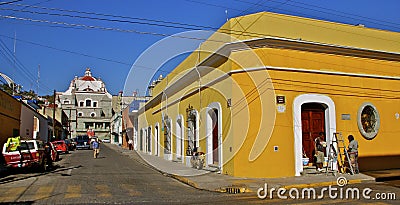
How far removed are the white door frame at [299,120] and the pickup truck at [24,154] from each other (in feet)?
39.6

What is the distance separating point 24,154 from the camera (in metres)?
18.5

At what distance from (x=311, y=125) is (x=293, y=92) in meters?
1.79

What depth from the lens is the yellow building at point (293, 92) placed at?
51.2 feet

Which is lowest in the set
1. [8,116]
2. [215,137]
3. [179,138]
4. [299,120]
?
[179,138]

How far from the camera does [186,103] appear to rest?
23.4 m

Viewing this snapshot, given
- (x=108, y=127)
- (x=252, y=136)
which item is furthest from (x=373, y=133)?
(x=108, y=127)

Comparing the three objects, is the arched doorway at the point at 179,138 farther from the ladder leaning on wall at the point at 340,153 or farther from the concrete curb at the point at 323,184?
the concrete curb at the point at 323,184

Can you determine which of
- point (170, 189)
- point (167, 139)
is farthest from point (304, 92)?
point (167, 139)

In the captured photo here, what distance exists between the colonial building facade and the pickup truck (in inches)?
2787

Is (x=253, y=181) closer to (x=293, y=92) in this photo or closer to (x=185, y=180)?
(x=185, y=180)

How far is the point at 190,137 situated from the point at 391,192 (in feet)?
42.3

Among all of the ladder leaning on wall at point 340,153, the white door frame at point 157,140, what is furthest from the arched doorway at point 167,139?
the ladder leaning on wall at point 340,153

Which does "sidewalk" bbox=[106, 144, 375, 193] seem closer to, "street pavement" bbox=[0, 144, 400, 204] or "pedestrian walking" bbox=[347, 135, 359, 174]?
"street pavement" bbox=[0, 144, 400, 204]

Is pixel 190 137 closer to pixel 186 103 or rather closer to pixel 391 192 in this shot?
pixel 186 103
